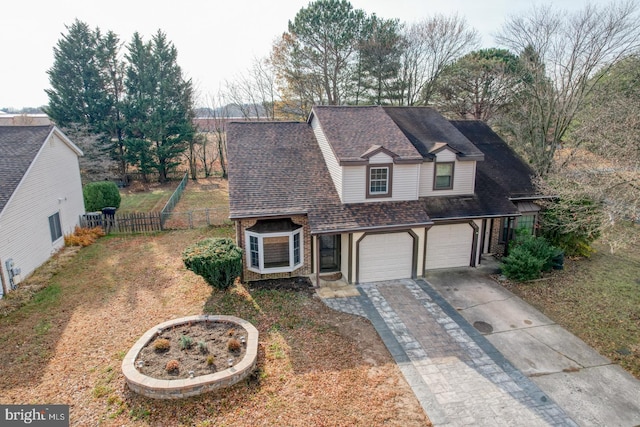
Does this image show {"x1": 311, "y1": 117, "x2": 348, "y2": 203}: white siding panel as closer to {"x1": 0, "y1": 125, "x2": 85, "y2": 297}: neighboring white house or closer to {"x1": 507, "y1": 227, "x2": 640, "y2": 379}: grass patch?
{"x1": 507, "y1": 227, "x2": 640, "y2": 379}: grass patch

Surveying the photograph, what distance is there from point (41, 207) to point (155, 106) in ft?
67.1

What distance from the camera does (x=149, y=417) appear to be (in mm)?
7168

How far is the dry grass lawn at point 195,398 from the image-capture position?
287 inches

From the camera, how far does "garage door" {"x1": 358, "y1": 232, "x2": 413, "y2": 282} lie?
13.4m

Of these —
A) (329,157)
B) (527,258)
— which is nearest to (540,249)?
(527,258)

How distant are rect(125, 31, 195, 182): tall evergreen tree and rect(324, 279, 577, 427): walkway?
27822mm

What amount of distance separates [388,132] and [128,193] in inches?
1017

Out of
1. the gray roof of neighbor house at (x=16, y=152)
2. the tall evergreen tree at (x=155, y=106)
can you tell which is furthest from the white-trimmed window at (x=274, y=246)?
the tall evergreen tree at (x=155, y=106)

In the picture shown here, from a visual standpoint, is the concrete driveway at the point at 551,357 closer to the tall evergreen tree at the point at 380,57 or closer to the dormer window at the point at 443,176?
the dormer window at the point at 443,176

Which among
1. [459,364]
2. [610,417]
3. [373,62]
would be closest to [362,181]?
[459,364]

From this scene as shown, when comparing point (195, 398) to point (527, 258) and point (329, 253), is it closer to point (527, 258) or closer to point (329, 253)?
point (329, 253)

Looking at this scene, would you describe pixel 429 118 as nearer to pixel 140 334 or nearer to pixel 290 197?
pixel 290 197

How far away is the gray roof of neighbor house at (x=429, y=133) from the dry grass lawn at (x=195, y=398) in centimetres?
808

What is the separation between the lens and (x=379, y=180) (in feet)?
45.6
